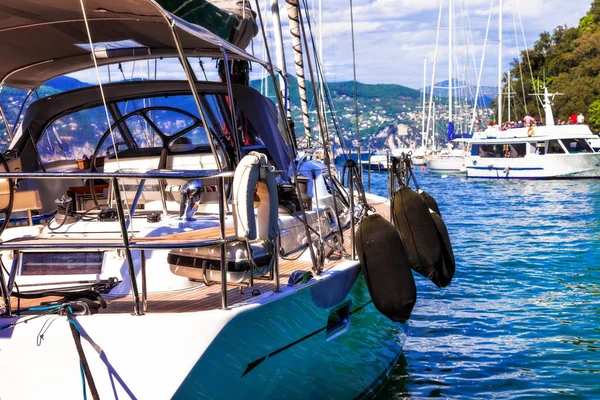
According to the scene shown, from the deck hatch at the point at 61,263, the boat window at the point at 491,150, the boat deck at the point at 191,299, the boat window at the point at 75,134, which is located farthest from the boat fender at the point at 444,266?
the boat window at the point at 491,150

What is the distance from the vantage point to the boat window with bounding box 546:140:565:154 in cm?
3638

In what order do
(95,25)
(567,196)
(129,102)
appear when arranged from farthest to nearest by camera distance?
(567,196) → (129,102) → (95,25)

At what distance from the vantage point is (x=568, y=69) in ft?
176

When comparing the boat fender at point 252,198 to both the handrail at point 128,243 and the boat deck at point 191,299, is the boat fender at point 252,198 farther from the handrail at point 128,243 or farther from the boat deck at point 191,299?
the boat deck at point 191,299

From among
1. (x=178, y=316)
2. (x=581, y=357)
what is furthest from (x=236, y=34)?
(x=581, y=357)

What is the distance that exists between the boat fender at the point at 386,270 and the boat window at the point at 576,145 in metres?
32.5

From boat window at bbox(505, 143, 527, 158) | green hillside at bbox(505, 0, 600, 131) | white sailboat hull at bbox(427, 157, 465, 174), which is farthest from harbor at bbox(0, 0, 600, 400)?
green hillside at bbox(505, 0, 600, 131)

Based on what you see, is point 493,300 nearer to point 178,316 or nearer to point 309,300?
point 309,300

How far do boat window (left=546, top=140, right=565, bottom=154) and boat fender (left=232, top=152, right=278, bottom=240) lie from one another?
33870 mm

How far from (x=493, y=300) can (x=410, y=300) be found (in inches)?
204

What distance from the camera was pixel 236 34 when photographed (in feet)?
26.1

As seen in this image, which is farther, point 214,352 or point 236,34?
point 236,34

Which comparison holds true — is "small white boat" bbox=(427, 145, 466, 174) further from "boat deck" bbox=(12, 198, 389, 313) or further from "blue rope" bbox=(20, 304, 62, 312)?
"blue rope" bbox=(20, 304, 62, 312)

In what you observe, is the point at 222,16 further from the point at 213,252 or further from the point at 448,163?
the point at 448,163
